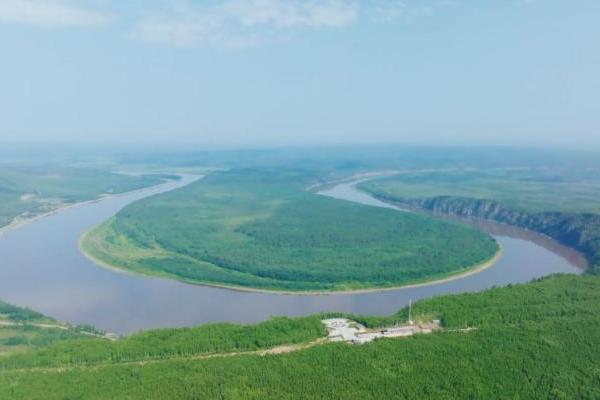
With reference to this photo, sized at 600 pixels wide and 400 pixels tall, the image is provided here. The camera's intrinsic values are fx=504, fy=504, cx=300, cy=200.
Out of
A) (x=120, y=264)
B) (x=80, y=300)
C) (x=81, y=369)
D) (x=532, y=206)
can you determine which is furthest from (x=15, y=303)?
(x=532, y=206)

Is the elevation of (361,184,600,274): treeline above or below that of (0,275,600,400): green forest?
above

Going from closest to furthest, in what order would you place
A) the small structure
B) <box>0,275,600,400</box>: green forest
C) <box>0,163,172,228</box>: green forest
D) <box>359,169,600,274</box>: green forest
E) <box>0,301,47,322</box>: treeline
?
<box>0,275,600,400</box>: green forest < the small structure < <box>0,301,47,322</box>: treeline < <box>359,169,600,274</box>: green forest < <box>0,163,172,228</box>: green forest

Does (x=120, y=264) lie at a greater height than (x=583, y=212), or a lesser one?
lesser

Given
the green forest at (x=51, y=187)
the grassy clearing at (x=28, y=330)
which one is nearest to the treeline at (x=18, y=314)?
the grassy clearing at (x=28, y=330)

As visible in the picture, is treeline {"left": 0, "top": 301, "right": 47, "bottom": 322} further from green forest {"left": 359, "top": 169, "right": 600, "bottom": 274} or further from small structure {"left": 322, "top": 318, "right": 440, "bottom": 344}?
green forest {"left": 359, "top": 169, "right": 600, "bottom": 274}

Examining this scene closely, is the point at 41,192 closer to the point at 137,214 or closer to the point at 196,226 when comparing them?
the point at 137,214

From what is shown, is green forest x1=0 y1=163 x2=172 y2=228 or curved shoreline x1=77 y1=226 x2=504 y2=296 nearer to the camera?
curved shoreline x1=77 y1=226 x2=504 y2=296

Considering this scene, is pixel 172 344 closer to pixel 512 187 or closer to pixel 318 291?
pixel 318 291

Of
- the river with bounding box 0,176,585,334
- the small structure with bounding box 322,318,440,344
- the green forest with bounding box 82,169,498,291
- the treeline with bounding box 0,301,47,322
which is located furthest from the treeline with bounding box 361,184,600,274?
the treeline with bounding box 0,301,47,322
